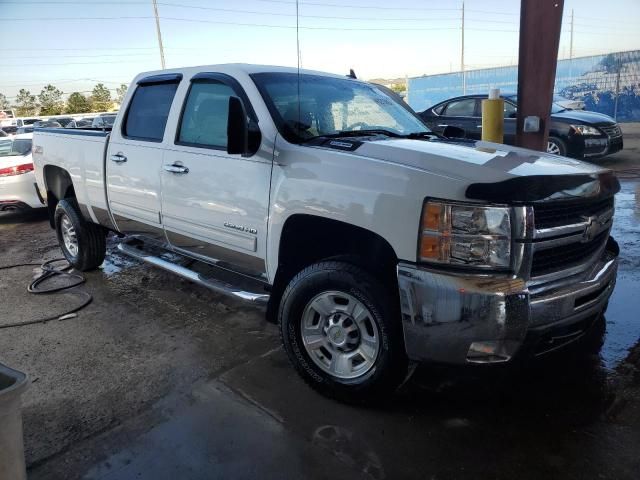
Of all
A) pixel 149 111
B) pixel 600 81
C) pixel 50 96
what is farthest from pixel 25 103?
pixel 149 111

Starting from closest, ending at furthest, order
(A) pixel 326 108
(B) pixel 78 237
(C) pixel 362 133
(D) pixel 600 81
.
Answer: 1. (C) pixel 362 133
2. (A) pixel 326 108
3. (B) pixel 78 237
4. (D) pixel 600 81

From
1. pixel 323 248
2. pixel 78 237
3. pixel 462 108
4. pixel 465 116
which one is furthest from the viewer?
pixel 462 108

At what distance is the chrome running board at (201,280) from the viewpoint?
3.51m

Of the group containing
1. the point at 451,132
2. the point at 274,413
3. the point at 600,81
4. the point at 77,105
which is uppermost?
the point at 77,105

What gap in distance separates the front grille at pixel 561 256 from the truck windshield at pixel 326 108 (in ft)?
4.66

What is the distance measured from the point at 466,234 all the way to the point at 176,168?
233cm

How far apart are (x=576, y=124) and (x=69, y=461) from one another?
10.6 meters

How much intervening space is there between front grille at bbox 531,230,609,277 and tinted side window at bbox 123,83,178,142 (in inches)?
117

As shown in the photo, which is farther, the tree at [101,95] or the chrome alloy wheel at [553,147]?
the tree at [101,95]

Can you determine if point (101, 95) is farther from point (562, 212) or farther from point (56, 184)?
point (562, 212)

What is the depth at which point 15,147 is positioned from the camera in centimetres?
912

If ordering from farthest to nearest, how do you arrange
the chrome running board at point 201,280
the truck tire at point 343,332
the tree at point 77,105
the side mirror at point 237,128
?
1. the tree at point 77,105
2. the chrome running board at point 201,280
3. the side mirror at point 237,128
4. the truck tire at point 343,332

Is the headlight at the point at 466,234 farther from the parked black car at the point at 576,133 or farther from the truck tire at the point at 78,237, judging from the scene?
the parked black car at the point at 576,133

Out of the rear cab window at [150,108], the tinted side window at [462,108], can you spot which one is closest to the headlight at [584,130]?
the tinted side window at [462,108]
